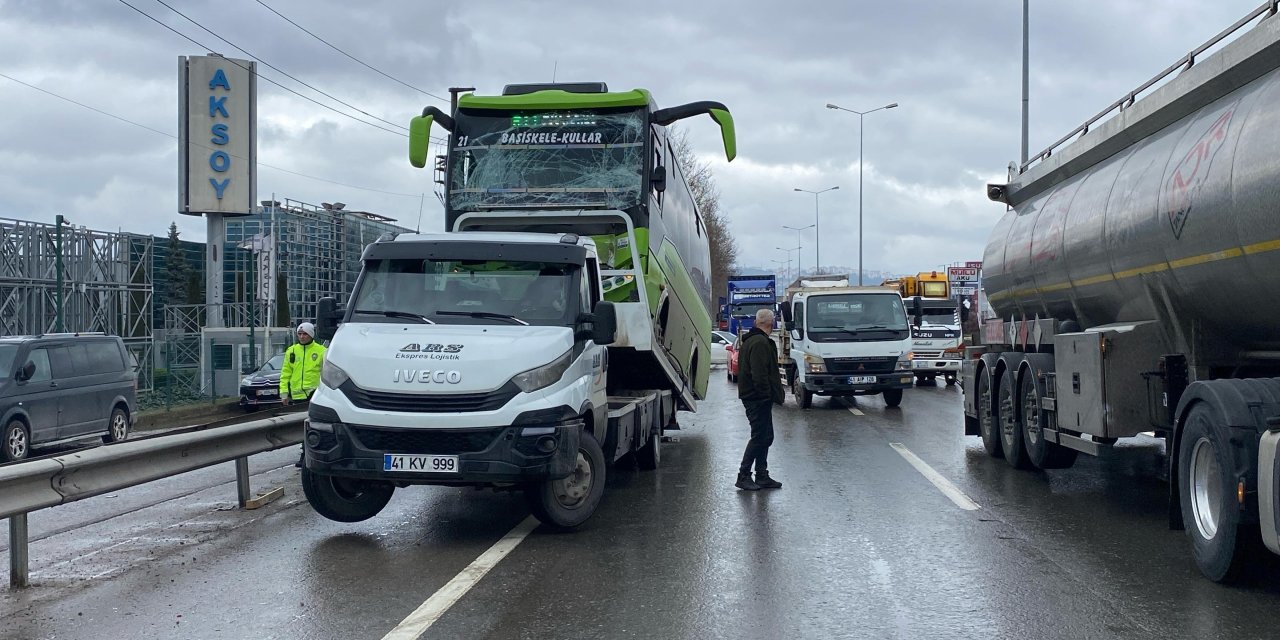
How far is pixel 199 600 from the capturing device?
22.1 feet

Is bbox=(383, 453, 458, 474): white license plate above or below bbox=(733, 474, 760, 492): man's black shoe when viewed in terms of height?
above

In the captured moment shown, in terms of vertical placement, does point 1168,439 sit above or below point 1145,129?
below

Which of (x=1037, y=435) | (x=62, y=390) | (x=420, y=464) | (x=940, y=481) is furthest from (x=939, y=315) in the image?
(x=420, y=464)

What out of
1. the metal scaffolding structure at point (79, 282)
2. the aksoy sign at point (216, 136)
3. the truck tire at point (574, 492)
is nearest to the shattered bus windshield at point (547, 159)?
the truck tire at point (574, 492)

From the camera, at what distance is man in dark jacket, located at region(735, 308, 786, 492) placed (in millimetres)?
11055

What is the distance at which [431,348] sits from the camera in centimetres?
841

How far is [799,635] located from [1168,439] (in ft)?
15.8

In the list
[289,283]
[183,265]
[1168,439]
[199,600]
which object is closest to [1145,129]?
[1168,439]

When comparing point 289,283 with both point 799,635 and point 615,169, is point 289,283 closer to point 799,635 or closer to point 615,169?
point 615,169

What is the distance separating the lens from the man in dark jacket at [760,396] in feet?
36.3

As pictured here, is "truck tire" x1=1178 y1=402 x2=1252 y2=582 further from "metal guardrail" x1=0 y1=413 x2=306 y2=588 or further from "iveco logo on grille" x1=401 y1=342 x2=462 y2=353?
"metal guardrail" x1=0 y1=413 x2=306 y2=588

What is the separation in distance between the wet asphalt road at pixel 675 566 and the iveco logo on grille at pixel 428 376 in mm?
1175

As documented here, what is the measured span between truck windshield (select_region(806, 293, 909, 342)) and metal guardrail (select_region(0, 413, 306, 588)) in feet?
47.2

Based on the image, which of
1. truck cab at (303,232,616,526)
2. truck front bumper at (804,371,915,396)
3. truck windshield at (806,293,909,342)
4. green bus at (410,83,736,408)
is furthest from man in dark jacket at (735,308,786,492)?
truck windshield at (806,293,909,342)
